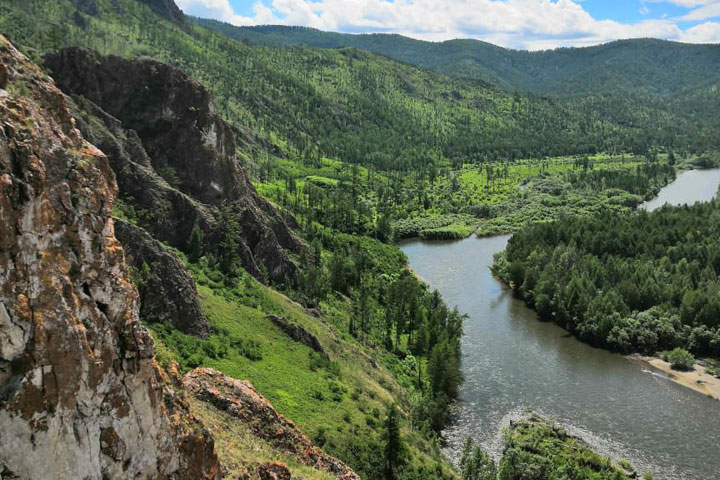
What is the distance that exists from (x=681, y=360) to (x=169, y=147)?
308ft

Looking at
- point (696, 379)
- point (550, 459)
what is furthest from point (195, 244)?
point (696, 379)

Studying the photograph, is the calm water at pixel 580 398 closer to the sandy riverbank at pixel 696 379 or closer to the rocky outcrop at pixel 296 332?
the sandy riverbank at pixel 696 379

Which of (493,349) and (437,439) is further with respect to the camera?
(493,349)

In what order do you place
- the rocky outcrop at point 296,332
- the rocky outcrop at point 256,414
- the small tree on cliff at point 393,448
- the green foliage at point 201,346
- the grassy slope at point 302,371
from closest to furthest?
the rocky outcrop at point 256,414
the green foliage at point 201,346
the small tree on cliff at point 393,448
the grassy slope at point 302,371
the rocky outcrop at point 296,332

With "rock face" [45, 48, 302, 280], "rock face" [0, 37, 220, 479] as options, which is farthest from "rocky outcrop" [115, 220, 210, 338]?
"rock face" [0, 37, 220, 479]

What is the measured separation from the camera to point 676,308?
122 m

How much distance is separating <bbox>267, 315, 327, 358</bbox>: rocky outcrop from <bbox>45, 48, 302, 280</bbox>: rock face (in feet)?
52.1

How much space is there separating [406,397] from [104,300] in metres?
69.1

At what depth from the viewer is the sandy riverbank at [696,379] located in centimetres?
9694

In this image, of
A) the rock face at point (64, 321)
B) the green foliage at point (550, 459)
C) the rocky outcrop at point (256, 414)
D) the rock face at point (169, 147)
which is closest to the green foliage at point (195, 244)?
the rock face at point (169, 147)

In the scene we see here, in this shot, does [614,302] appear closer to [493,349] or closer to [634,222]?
[493,349]

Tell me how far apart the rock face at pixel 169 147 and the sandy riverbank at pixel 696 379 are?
221 ft

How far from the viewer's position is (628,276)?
138 m

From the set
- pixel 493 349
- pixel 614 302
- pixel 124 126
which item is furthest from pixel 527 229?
pixel 124 126
